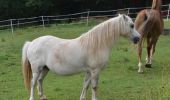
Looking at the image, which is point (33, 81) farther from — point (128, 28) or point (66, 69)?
point (128, 28)

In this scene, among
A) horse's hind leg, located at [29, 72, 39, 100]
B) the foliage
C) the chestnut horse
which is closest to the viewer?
horse's hind leg, located at [29, 72, 39, 100]

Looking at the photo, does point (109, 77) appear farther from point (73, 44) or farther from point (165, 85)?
point (165, 85)

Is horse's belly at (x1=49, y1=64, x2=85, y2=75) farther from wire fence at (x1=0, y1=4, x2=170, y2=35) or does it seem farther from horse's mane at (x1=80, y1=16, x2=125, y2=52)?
wire fence at (x1=0, y1=4, x2=170, y2=35)

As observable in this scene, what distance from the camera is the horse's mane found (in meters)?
7.41

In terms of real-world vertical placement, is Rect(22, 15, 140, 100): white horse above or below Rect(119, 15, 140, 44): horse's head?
below

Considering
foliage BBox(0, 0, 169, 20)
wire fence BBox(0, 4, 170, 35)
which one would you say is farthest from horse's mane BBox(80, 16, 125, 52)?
foliage BBox(0, 0, 169, 20)

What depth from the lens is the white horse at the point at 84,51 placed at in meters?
7.36

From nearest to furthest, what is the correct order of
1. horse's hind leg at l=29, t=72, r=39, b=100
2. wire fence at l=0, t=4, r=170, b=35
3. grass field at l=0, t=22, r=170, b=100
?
horse's hind leg at l=29, t=72, r=39, b=100
grass field at l=0, t=22, r=170, b=100
wire fence at l=0, t=4, r=170, b=35

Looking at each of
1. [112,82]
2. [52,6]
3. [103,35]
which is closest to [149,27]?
[112,82]

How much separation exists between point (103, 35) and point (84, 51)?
456 millimetres

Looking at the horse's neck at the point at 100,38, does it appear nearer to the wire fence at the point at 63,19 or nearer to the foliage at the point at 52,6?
the wire fence at the point at 63,19

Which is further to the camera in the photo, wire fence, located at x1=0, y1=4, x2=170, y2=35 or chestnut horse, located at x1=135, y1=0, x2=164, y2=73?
wire fence, located at x1=0, y1=4, x2=170, y2=35

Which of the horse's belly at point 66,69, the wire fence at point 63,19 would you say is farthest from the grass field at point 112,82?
the wire fence at point 63,19

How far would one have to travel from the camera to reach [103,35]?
745 cm
